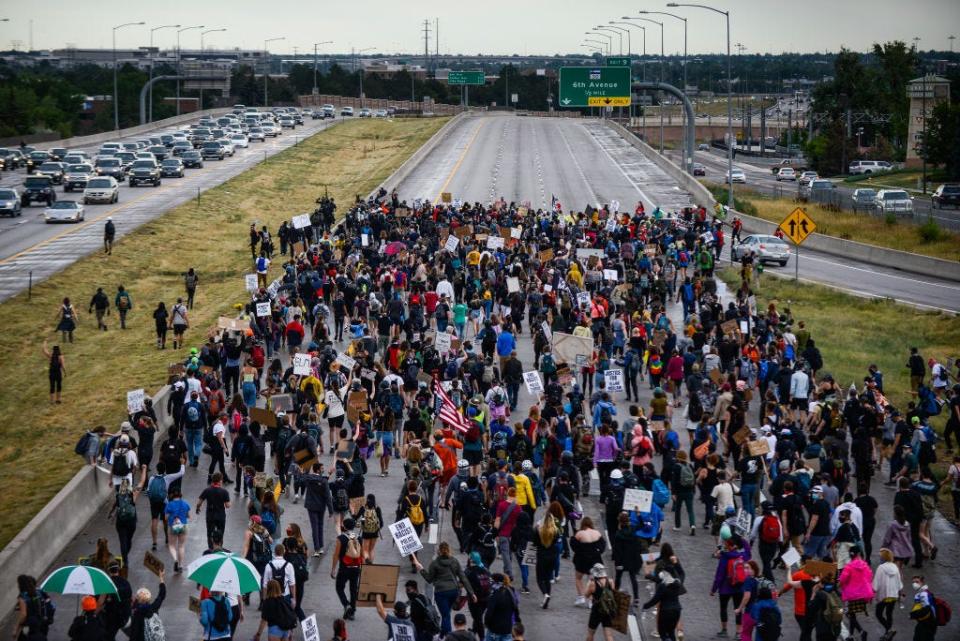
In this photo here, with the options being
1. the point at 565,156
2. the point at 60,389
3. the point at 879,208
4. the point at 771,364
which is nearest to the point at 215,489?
the point at 771,364

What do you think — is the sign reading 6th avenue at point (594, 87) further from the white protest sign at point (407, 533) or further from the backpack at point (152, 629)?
the backpack at point (152, 629)

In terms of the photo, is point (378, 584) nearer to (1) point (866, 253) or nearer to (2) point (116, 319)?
(2) point (116, 319)

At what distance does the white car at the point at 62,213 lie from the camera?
60.3 m

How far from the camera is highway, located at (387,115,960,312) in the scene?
160ft

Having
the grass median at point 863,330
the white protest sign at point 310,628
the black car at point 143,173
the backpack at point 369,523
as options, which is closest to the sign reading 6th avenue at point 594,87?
the black car at point 143,173

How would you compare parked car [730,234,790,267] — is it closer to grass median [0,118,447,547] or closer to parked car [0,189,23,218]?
grass median [0,118,447,547]

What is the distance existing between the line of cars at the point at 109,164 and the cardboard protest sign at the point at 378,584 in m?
48.7

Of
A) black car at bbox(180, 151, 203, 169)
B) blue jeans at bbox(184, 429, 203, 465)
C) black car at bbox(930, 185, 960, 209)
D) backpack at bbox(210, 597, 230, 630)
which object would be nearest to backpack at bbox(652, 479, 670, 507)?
backpack at bbox(210, 597, 230, 630)

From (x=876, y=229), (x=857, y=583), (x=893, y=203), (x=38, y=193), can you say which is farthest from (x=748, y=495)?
(x=893, y=203)

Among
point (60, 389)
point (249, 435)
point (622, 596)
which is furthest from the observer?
point (60, 389)

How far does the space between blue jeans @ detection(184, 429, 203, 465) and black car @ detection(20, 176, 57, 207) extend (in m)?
46.5

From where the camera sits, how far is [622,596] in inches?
607

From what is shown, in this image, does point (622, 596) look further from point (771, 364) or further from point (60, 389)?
point (60, 389)

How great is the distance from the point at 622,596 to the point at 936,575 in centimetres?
610
